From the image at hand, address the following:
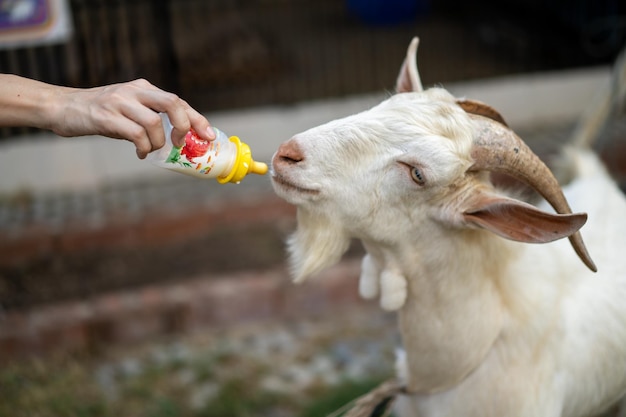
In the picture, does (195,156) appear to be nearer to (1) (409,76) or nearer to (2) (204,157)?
(2) (204,157)

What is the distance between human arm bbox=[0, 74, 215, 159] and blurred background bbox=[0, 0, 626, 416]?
0.94 metres

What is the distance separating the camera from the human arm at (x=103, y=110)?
177cm

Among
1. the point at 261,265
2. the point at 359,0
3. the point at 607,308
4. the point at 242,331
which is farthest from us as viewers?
the point at 359,0

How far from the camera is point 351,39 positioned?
7922 millimetres

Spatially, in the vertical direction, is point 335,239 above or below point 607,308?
above

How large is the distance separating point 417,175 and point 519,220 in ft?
0.99

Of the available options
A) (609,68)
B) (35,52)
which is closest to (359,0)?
(609,68)

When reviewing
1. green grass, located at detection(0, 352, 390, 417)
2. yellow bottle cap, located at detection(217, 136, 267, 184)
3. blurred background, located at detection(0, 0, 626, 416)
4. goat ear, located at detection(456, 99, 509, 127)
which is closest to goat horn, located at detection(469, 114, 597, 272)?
goat ear, located at detection(456, 99, 509, 127)

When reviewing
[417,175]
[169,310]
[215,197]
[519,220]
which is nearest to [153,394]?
[169,310]

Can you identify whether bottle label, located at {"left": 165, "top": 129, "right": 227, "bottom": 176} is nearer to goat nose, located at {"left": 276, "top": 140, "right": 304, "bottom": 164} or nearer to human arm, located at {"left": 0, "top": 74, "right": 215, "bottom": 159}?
human arm, located at {"left": 0, "top": 74, "right": 215, "bottom": 159}

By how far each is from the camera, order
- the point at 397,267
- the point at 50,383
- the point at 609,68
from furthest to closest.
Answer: the point at 609,68
the point at 50,383
the point at 397,267

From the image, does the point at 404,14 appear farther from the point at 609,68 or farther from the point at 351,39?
the point at 609,68

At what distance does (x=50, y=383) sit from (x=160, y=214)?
59.2 inches

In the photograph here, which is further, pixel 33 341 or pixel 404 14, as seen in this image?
pixel 404 14
